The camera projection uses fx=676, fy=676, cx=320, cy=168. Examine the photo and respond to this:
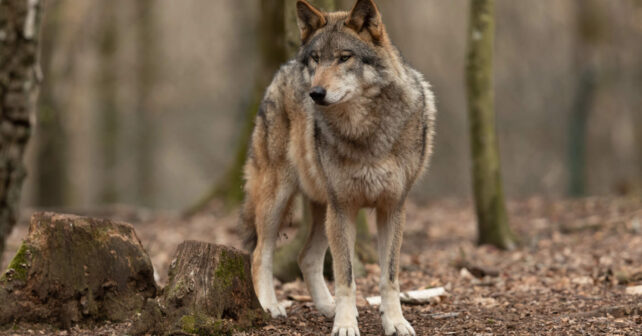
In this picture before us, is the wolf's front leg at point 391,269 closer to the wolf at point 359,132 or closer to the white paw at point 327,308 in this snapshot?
the wolf at point 359,132

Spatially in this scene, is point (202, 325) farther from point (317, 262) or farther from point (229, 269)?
point (317, 262)

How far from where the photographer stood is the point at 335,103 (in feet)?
13.7

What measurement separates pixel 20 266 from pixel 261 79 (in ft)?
21.7

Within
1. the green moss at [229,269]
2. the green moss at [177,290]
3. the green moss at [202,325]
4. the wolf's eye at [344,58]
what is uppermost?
the wolf's eye at [344,58]

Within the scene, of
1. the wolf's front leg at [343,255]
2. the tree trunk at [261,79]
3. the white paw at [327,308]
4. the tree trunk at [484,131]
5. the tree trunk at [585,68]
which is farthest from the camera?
the tree trunk at [585,68]

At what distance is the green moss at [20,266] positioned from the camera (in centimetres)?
412

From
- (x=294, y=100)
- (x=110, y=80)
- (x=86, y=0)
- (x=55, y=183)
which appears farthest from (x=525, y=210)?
(x=110, y=80)

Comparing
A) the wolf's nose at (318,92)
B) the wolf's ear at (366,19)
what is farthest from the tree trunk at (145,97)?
the wolf's nose at (318,92)

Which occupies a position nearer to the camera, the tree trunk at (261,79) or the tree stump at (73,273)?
the tree stump at (73,273)

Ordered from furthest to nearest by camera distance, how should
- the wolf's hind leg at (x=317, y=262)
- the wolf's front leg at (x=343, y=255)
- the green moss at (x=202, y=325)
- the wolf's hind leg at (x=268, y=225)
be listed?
the wolf's hind leg at (x=268, y=225) < the wolf's hind leg at (x=317, y=262) < the wolf's front leg at (x=343, y=255) < the green moss at (x=202, y=325)

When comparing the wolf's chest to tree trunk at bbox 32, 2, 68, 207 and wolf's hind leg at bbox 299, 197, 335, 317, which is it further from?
tree trunk at bbox 32, 2, 68, 207

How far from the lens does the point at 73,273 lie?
4.23m

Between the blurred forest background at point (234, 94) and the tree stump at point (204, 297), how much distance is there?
362 inches

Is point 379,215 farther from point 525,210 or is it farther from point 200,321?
point 525,210
